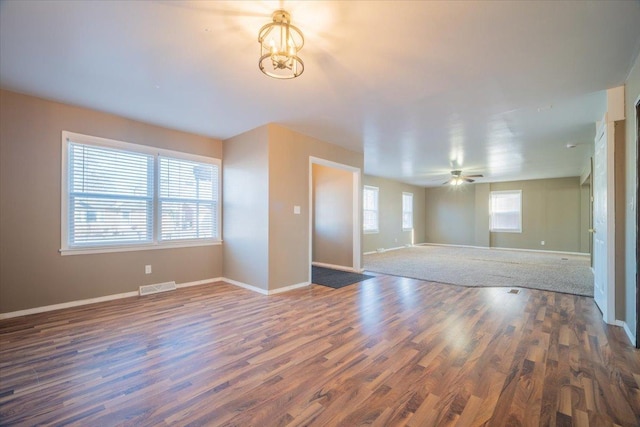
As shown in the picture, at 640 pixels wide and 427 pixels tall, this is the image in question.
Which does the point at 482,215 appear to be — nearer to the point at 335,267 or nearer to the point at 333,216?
the point at 333,216

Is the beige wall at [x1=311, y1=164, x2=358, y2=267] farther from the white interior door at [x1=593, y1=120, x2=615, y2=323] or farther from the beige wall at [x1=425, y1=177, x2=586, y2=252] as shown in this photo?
the beige wall at [x1=425, y1=177, x2=586, y2=252]

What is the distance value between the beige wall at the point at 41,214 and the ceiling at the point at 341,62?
0.86ft

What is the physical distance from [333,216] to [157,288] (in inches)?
147

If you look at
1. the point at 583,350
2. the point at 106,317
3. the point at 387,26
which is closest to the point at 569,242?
the point at 583,350

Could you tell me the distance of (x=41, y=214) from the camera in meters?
3.29

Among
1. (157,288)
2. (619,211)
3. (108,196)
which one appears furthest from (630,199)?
(108,196)

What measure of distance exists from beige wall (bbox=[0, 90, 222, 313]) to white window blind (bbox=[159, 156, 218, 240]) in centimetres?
65

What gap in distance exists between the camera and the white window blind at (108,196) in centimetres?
354

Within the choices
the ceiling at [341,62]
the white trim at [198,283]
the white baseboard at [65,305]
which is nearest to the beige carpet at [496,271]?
the ceiling at [341,62]

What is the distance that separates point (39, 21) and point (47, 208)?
2.27m

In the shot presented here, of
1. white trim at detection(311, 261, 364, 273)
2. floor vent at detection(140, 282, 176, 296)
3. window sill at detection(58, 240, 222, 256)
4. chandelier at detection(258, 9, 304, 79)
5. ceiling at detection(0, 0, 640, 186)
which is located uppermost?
ceiling at detection(0, 0, 640, 186)

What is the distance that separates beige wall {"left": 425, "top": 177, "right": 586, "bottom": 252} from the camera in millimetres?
8758

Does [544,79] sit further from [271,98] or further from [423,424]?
[423,424]

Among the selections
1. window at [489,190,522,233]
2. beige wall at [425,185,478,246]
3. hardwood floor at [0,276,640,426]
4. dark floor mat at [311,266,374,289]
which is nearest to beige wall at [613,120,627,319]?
hardwood floor at [0,276,640,426]
